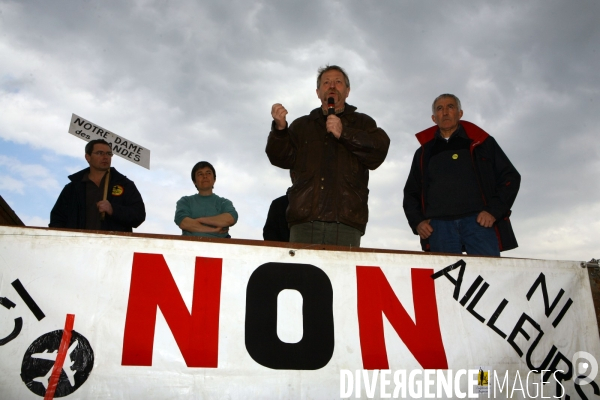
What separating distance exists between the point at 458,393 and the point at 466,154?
1.77 meters

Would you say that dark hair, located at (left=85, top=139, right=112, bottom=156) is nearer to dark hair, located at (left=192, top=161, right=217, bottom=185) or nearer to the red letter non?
dark hair, located at (left=192, top=161, right=217, bottom=185)

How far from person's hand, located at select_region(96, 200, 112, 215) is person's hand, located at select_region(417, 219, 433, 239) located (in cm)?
234

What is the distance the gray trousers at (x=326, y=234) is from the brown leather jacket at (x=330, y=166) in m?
0.03

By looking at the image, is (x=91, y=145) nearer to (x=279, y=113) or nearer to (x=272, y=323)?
(x=279, y=113)

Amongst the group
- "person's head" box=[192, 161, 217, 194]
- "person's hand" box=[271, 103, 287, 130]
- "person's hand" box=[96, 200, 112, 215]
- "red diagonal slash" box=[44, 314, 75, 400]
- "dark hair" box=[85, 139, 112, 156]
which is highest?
"dark hair" box=[85, 139, 112, 156]

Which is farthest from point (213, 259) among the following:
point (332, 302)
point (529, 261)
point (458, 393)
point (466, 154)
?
point (466, 154)

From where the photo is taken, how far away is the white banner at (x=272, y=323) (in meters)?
2.18

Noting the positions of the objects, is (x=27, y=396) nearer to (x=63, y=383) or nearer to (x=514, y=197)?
(x=63, y=383)

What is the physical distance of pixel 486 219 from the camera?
317 cm

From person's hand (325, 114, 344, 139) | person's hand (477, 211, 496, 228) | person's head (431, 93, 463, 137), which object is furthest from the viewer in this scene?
person's head (431, 93, 463, 137)

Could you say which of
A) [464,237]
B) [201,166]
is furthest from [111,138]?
[464,237]

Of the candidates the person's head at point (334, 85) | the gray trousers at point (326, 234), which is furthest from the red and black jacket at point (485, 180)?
the person's head at point (334, 85)

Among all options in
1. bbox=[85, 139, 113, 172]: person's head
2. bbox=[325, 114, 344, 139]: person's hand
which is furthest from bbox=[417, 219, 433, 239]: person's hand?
bbox=[85, 139, 113, 172]: person's head

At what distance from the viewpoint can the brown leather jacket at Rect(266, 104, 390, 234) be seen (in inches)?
121
